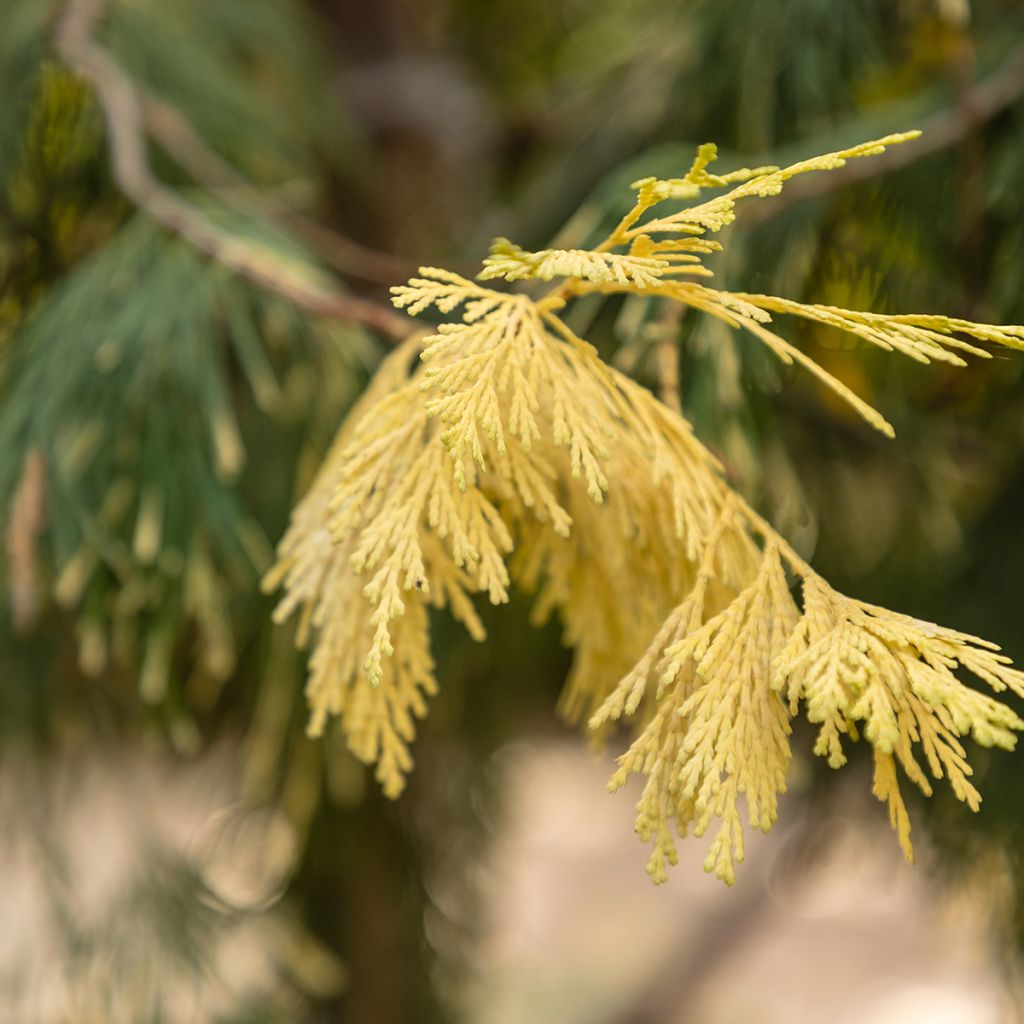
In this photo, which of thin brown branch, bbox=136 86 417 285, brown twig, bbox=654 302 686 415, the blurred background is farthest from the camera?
thin brown branch, bbox=136 86 417 285

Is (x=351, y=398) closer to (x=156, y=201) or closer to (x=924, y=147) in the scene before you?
(x=156, y=201)

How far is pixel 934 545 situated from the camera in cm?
117

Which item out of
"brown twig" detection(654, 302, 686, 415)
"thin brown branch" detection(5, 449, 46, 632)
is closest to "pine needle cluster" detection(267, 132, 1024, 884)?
"brown twig" detection(654, 302, 686, 415)

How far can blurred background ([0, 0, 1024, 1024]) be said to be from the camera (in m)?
0.69

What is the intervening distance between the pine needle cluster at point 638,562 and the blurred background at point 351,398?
8 cm

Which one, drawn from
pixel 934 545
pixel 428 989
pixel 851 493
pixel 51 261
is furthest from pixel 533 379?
pixel 428 989

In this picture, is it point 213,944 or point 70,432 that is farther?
point 213,944

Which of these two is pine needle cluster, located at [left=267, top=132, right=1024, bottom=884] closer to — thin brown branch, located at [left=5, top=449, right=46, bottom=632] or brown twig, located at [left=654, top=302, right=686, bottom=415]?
brown twig, located at [left=654, top=302, right=686, bottom=415]

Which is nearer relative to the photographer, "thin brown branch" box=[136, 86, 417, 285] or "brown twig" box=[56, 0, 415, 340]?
"brown twig" box=[56, 0, 415, 340]

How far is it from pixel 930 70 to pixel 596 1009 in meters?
2.64

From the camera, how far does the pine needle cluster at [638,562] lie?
381 mm

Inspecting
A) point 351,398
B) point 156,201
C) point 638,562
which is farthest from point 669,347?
point 156,201

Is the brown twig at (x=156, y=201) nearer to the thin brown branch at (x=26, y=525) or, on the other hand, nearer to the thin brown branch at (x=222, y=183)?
the thin brown branch at (x=222, y=183)

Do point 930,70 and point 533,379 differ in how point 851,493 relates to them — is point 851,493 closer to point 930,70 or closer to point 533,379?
point 930,70
